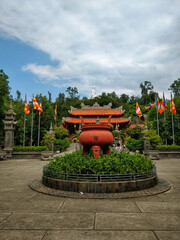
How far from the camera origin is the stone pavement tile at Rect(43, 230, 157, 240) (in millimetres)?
2713

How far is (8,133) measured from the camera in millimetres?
17547

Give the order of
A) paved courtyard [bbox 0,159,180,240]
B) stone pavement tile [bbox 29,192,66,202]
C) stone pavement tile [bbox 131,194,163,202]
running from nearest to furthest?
paved courtyard [bbox 0,159,180,240], stone pavement tile [bbox 131,194,163,202], stone pavement tile [bbox 29,192,66,202]

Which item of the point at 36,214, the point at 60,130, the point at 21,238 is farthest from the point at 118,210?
the point at 60,130

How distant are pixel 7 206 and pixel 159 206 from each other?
11.4 feet

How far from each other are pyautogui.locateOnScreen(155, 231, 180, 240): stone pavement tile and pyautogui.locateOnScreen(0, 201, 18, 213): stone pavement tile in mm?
2988

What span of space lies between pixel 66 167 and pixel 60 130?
22.0 metres

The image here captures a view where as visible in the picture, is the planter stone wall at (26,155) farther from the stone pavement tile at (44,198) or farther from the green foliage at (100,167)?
the stone pavement tile at (44,198)

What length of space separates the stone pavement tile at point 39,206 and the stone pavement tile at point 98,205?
18 cm

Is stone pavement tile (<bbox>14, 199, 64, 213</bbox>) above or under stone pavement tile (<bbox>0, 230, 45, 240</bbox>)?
under

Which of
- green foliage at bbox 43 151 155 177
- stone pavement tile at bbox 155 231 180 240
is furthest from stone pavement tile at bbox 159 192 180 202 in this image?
stone pavement tile at bbox 155 231 180 240

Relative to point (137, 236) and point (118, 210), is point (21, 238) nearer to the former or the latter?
point (137, 236)

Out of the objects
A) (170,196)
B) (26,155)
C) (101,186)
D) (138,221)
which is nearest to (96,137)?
(101,186)

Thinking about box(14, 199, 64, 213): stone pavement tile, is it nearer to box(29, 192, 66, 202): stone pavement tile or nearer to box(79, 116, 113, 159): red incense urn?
box(29, 192, 66, 202): stone pavement tile

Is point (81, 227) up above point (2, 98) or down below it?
below
